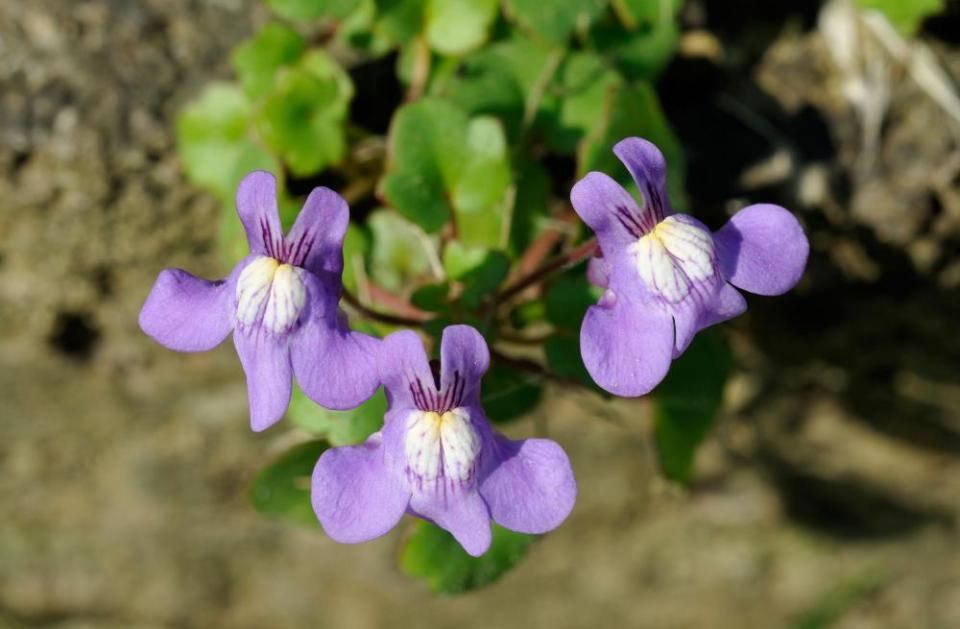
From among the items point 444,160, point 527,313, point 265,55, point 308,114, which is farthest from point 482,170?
point 265,55

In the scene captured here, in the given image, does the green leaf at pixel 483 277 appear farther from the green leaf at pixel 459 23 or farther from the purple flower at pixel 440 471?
the green leaf at pixel 459 23

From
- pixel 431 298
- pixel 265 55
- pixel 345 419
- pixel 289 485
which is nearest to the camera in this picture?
pixel 345 419

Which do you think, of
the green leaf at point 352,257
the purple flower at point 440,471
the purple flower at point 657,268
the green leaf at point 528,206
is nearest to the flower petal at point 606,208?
the purple flower at point 657,268

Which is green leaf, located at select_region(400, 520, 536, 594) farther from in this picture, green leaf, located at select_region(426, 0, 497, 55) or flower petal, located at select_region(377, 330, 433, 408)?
green leaf, located at select_region(426, 0, 497, 55)

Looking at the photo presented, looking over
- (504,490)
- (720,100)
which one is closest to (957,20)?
(720,100)

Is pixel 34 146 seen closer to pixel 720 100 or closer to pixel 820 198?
pixel 720 100

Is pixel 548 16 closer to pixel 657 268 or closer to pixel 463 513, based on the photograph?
pixel 657 268
